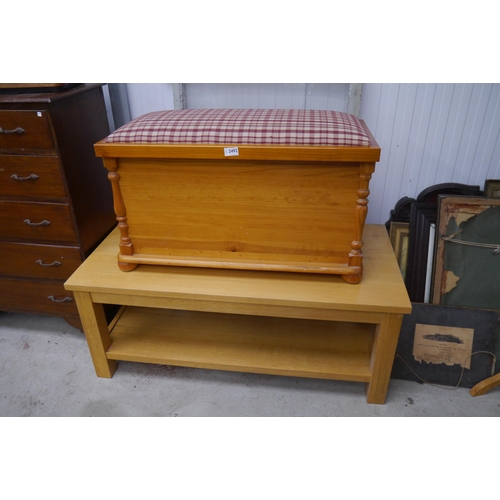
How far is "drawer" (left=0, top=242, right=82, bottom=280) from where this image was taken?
5.09 feet

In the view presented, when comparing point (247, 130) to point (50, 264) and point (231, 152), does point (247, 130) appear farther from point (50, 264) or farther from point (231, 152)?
point (50, 264)

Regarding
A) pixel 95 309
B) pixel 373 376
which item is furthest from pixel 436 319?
pixel 95 309

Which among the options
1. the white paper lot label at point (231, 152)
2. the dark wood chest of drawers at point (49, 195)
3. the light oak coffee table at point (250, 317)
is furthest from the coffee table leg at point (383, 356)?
the dark wood chest of drawers at point (49, 195)

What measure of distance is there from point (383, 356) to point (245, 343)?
0.50 meters

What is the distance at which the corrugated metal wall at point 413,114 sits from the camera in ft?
5.31

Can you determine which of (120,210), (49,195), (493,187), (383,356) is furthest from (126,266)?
(493,187)

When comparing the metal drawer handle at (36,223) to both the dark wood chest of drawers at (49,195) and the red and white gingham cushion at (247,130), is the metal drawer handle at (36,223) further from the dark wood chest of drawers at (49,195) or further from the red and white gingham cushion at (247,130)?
the red and white gingham cushion at (247,130)

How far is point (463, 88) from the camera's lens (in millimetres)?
1585

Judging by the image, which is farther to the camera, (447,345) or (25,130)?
(447,345)

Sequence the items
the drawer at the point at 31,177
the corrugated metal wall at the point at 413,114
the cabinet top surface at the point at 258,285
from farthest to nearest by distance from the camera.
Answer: the corrugated metal wall at the point at 413,114, the drawer at the point at 31,177, the cabinet top surface at the point at 258,285

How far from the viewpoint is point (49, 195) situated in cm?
144

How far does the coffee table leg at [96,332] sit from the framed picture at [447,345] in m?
1.09

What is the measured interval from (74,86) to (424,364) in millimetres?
1658

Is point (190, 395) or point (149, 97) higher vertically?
point (149, 97)
